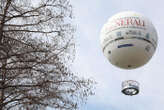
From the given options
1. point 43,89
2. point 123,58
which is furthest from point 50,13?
point 123,58

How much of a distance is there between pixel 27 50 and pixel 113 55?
4.21 meters

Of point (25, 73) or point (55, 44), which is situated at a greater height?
point (55, 44)

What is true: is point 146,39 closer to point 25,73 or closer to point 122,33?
point 122,33

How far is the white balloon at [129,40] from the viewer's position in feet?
39.3

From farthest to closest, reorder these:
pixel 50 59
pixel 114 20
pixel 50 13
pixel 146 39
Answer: pixel 114 20
pixel 146 39
pixel 50 13
pixel 50 59

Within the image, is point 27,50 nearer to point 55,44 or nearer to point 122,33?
point 55,44

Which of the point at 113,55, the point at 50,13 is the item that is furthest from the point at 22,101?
the point at 113,55

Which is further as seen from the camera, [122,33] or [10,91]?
[122,33]

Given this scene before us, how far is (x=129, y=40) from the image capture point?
12062mm

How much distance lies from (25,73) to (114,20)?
205 inches

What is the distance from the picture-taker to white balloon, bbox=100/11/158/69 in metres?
12.0

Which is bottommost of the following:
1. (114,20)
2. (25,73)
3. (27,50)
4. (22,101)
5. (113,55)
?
(22,101)

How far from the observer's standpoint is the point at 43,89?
9.34 meters

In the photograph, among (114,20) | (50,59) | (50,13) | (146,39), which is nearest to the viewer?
(50,59)
